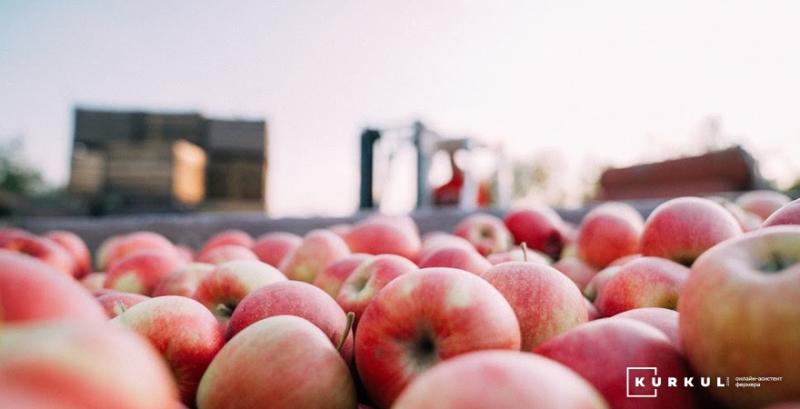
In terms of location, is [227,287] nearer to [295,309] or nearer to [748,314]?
[295,309]

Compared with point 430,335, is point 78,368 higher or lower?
higher

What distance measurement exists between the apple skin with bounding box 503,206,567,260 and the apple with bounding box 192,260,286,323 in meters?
1.72

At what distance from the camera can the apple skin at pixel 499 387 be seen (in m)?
0.51

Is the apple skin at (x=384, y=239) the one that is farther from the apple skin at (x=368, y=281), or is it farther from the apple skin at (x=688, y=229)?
the apple skin at (x=688, y=229)

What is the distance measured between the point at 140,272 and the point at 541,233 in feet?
6.54

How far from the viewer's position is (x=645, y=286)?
1309 millimetres

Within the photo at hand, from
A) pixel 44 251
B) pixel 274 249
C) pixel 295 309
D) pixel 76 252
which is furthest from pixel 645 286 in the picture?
pixel 76 252

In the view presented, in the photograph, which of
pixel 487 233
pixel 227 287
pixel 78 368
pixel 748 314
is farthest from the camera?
pixel 487 233

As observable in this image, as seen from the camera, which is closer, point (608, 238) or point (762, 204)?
point (608, 238)

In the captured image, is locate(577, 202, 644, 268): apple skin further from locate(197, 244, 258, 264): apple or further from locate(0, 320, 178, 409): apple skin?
locate(0, 320, 178, 409): apple skin

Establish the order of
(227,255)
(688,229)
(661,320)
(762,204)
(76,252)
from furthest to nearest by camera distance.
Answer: (76,252) < (762,204) < (227,255) < (688,229) < (661,320)

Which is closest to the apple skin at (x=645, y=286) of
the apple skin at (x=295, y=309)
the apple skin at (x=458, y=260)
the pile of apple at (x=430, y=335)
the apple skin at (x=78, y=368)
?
the pile of apple at (x=430, y=335)

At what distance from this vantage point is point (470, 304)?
878 millimetres

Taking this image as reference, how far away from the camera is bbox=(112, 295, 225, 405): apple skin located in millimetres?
1009
